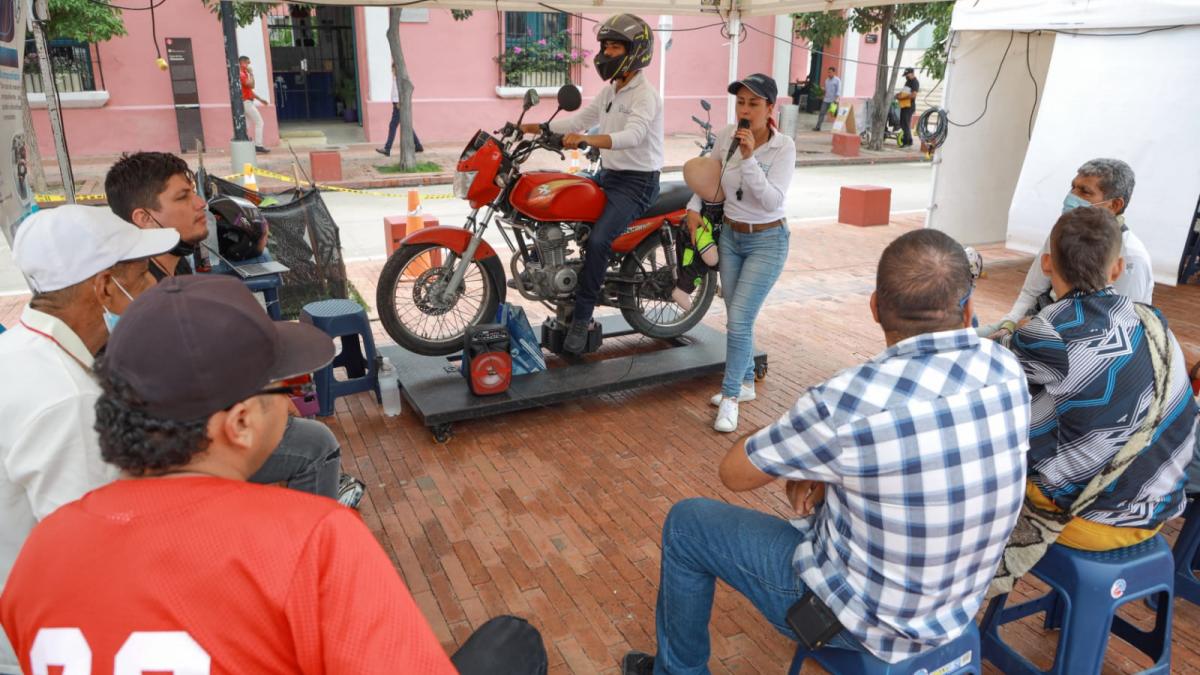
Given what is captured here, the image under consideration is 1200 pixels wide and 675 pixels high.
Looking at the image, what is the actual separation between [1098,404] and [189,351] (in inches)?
89.3

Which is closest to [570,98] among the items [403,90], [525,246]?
[525,246]

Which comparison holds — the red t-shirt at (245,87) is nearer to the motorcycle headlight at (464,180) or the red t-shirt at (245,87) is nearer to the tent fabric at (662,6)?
the tent fabric at (662,6)

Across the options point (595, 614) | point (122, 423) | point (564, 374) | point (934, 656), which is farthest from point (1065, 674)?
point (564, 374)

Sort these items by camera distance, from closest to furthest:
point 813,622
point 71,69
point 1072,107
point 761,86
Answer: point 813,622 → point 761,86 → point 1072,107 → point 71,69


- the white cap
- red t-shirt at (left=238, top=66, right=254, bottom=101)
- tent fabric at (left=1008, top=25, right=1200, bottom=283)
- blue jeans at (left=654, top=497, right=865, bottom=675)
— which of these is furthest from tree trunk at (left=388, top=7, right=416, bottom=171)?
blue jeans at (left=654, top=497, right=865, bottom=675)

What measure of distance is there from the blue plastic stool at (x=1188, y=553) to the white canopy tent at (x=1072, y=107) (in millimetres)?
4585

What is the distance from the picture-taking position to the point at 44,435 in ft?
5.32

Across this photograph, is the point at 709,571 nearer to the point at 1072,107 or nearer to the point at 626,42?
the point at 626,42

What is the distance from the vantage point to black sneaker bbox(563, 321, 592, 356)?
16.0ft

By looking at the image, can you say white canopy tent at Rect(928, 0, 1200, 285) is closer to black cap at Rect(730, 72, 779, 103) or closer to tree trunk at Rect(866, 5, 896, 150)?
black cap at Rect(730, 72, 779, 103)

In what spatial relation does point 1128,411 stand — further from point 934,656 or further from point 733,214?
point 733,214

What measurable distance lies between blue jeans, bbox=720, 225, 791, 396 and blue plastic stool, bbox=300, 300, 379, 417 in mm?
1957

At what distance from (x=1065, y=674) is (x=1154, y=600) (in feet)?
2.99

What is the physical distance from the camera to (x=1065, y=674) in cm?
237
